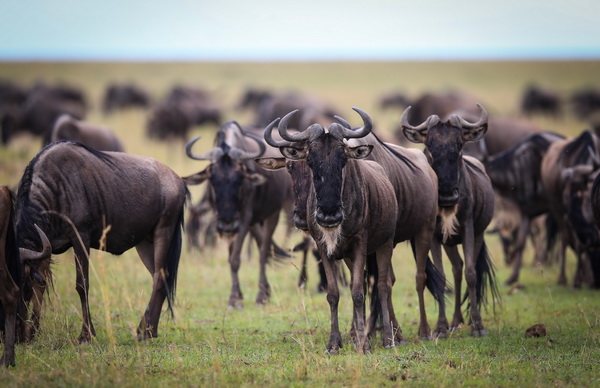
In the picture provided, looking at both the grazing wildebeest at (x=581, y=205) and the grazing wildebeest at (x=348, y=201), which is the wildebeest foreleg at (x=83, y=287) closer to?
the grazing wildebeest at (x=348, y=201)

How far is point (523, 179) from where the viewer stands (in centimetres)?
1189

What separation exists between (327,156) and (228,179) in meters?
3.52

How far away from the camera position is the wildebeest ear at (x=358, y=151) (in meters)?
6.66

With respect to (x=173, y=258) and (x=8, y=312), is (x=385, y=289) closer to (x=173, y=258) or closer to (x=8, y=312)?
(x=173, y=258)

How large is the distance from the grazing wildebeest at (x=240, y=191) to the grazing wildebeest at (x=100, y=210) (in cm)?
171

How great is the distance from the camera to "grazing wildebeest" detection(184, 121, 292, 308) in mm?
9828

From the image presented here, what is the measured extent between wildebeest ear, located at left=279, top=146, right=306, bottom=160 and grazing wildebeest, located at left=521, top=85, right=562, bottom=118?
41.9m

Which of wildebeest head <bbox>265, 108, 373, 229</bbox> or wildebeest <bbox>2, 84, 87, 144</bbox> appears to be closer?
wildebeest head <bbox>265, 108, 373, 229</bbox>

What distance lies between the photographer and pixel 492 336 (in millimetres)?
7801

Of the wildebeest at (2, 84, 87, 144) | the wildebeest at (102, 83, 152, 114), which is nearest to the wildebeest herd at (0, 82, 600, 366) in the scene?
the wildebeest at (2, 84, 87, 144)

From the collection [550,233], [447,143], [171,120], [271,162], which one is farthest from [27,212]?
[171,120]

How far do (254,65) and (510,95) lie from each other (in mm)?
41076

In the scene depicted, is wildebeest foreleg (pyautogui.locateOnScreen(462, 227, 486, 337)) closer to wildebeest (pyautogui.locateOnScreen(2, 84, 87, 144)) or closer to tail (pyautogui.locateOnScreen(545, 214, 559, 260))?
tail (pyautogui.locateOnScreen(545, 214, 559, 260))

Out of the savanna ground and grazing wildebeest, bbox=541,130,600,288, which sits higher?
grazing wildebeest, bbox=541,130,600,288
